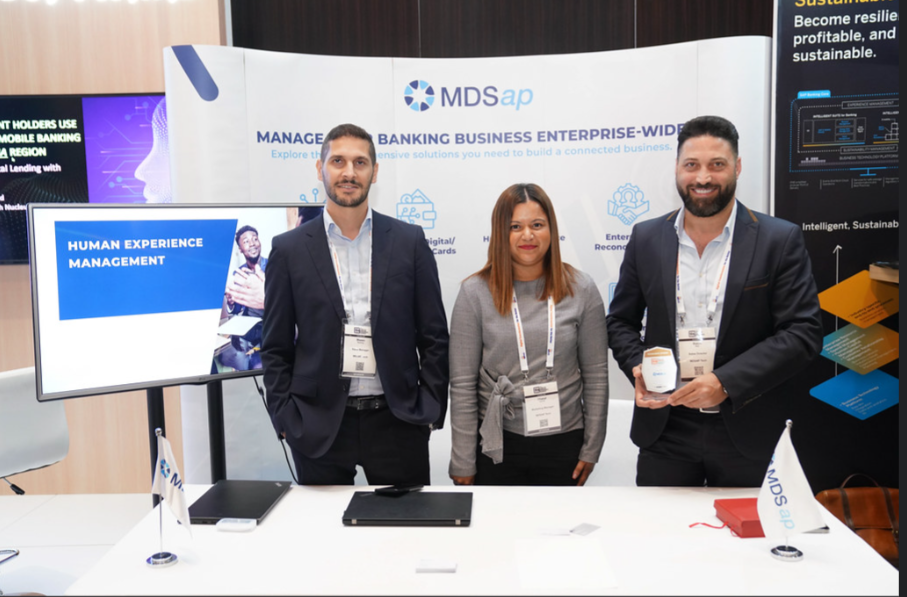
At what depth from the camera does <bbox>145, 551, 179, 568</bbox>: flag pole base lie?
5.16 feet

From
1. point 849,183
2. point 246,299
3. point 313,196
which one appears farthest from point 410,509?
point 849,183

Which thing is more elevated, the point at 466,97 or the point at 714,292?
the point at 466,97

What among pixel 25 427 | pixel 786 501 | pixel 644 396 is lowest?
pixel 25 427

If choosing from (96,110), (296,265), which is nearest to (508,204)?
(296,265)

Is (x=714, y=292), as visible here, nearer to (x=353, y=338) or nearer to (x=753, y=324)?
(x=753, y=324)

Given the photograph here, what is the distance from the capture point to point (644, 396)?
6.75 feet

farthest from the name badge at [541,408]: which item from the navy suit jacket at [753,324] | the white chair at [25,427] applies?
the white chair at [25,427]

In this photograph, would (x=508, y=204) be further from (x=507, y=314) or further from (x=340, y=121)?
(x=340, y=121)

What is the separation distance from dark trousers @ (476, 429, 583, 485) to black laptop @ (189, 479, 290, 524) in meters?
0.71

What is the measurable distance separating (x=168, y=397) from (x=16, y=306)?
41.2 inches

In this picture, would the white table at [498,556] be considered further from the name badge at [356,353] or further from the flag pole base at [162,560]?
the name badge at [356,353]

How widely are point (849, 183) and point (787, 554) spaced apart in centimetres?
235

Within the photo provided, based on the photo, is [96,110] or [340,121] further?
[96,110]

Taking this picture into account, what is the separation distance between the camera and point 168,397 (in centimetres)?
417
